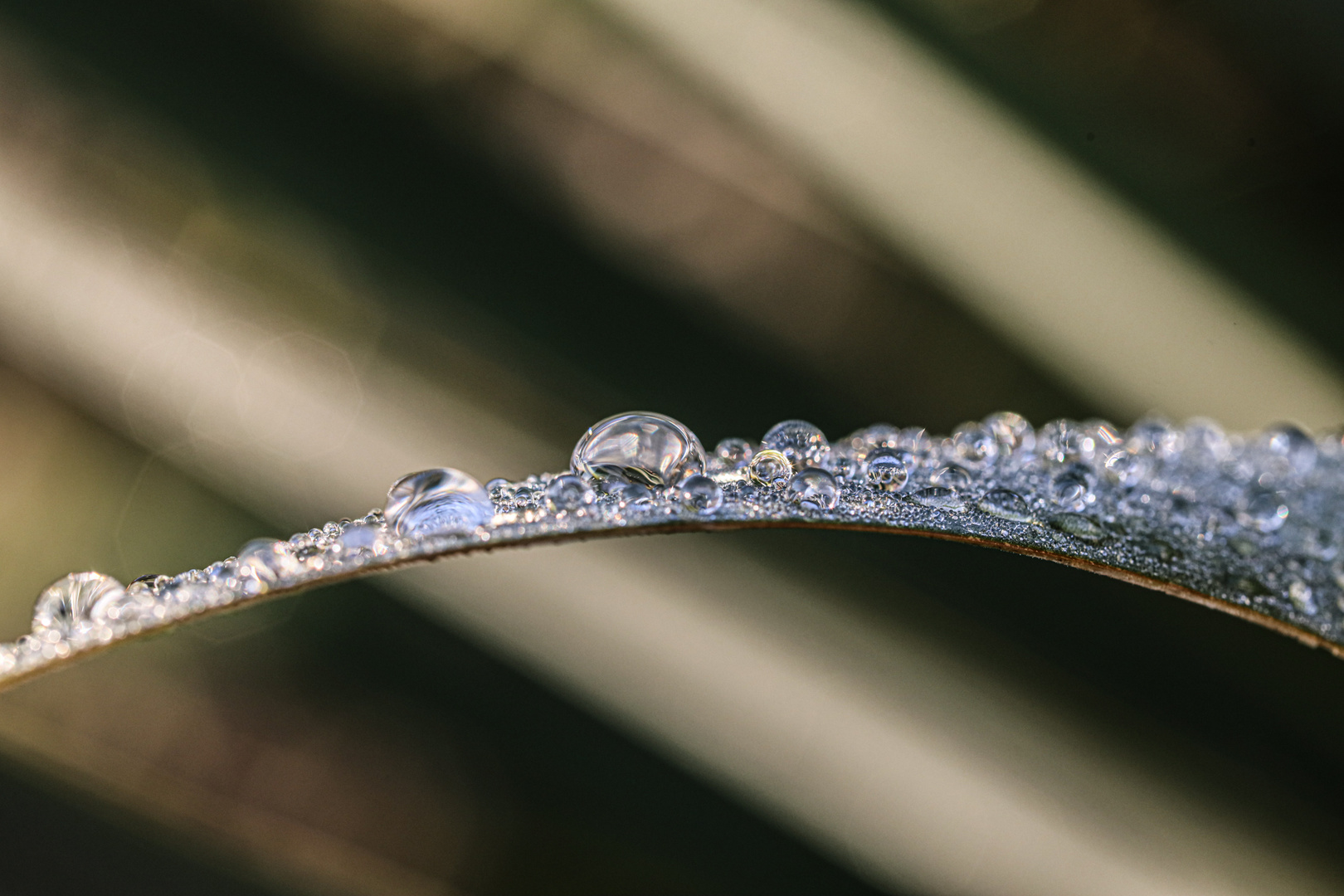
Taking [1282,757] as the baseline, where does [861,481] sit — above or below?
below

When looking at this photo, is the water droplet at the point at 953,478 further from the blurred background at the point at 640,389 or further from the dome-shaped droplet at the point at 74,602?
the blurred background at the point at 640,389

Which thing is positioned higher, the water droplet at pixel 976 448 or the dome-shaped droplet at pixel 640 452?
the water droplet at pixel 976 448

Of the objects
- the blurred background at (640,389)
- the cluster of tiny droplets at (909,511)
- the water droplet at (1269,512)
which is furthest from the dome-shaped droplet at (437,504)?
the blurred background at (640,389)

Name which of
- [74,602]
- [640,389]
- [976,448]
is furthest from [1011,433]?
[640,389]

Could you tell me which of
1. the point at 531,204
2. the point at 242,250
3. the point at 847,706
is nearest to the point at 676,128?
the point at 531,204

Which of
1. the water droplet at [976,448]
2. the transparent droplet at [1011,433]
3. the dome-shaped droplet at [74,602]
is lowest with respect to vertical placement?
the dome-shaped droplet at [74,602]

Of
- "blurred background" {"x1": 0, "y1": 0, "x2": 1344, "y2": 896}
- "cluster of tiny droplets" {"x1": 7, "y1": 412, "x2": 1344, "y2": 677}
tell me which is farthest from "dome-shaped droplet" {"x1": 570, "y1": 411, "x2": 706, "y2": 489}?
"blurred background" {"x1": 0, "y1": 0, "x2": 1344, "y2": 896}

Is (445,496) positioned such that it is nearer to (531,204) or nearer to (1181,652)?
(531,204)
